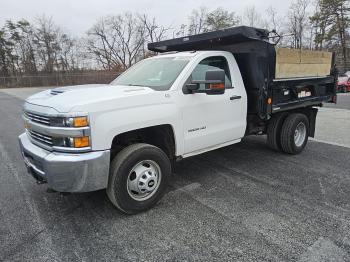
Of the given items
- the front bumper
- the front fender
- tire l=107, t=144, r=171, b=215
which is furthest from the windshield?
the front bumper

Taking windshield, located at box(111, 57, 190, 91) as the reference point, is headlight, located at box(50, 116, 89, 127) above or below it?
below

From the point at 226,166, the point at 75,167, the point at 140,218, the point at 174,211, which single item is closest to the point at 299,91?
the point at 226,166

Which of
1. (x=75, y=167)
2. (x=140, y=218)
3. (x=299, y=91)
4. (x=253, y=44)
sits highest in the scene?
(x=253, y=44)

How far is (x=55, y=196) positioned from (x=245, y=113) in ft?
10.3

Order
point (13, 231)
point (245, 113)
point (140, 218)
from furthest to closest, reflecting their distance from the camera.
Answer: point (245, 113), point (140, 218), point (13, 231)

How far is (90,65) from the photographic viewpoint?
57.0 metres

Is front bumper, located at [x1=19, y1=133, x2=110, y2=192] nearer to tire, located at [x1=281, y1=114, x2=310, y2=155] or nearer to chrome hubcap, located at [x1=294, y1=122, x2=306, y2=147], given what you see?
tire, located at [x1=281, y1=114, x2=310, y2=155]

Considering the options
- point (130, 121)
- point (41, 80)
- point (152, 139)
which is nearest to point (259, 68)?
point (152, 139)

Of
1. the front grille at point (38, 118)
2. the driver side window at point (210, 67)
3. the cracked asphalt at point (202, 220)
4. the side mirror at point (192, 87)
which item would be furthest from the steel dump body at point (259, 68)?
the front grille at point (38, 118)

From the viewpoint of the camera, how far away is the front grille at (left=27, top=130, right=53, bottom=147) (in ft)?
10.3

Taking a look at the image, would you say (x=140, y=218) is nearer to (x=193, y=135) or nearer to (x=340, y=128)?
(x=193, y=135)

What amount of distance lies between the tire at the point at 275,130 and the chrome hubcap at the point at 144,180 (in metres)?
2.96

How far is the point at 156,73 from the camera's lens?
4301 millimetres

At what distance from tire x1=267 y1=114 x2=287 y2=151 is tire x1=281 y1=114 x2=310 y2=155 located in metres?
0.09
